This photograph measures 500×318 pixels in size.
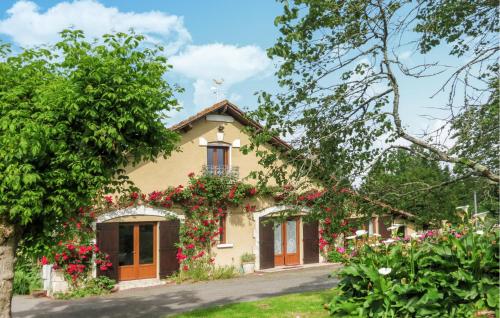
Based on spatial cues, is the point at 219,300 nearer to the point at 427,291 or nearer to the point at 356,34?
the point at 427,291

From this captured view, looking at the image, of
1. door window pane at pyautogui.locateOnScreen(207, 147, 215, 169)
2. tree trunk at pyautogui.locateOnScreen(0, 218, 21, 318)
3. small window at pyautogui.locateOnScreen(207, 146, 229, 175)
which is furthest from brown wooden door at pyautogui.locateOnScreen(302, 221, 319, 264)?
tree trunk at pyautogui.locateOnScreen(0, 218, 21, 318)

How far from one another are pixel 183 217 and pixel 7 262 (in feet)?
29.1

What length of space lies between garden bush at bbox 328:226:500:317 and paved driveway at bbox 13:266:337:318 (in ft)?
15.0

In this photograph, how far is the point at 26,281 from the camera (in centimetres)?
1493

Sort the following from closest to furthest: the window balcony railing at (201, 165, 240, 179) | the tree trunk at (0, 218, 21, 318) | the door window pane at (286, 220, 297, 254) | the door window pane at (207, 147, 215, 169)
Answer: the tree trunk at (0, 218, 21, 318) → the window balcony railing at (201, 165, 240, 179) → the door window pane at (207, 147, 215, 169) → the door window pane at (286, 220, 297, 254)

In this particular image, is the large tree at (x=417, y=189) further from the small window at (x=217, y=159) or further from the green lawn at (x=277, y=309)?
the small window at (x=217, y=159)

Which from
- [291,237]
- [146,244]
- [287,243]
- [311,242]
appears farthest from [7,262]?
[311,242]

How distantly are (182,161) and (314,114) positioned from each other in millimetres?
10055

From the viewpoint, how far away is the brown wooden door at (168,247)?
16.4 metres

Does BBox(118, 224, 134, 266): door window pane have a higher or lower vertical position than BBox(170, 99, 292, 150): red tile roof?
lower

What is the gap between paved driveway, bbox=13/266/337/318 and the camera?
38.5ft

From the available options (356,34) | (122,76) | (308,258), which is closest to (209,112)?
(308,258)

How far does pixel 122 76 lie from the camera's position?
7.97 m

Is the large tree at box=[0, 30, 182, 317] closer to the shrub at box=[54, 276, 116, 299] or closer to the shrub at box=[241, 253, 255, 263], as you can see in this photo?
the shrub at box=[54, 276, 116, 299]
